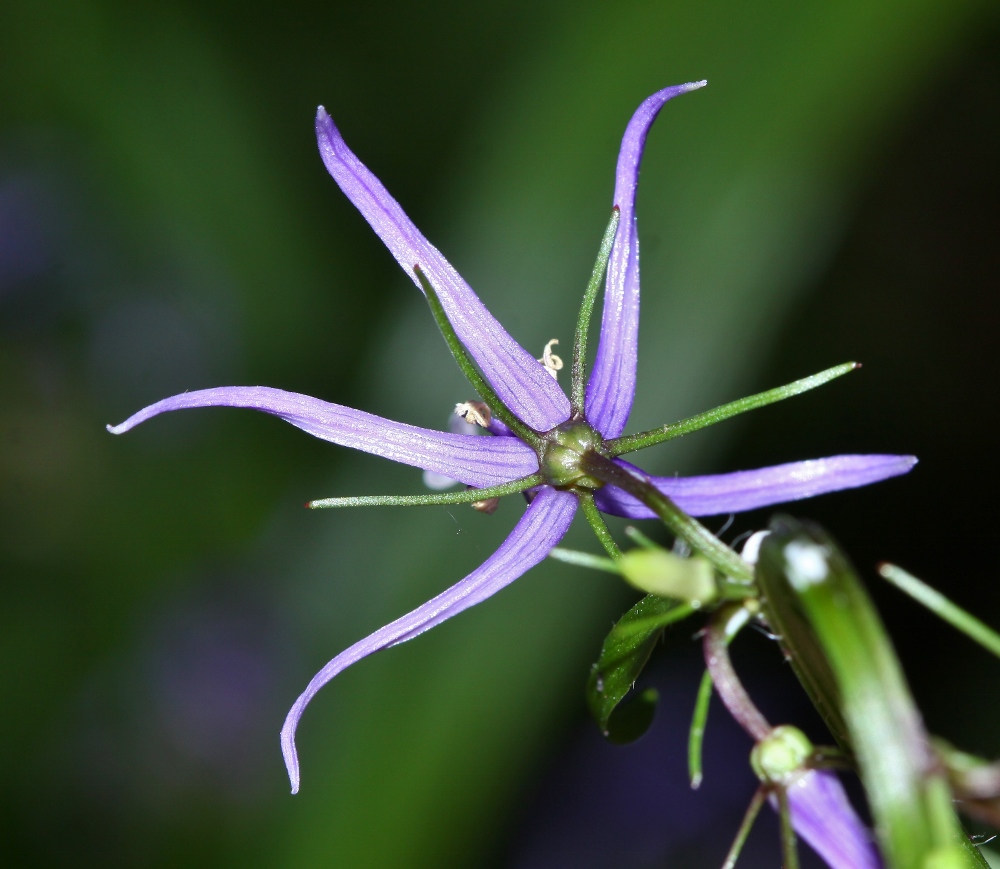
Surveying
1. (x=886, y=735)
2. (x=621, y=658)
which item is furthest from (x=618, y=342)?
(x=886, y=735)

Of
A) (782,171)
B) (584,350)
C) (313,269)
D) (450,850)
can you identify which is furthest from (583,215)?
(584,350)

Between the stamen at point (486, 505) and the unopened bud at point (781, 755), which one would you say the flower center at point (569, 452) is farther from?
the unopened bud at point (781, 755)

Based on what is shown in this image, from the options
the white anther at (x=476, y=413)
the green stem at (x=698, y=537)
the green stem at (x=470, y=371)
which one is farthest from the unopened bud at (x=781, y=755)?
the white anther at (x=476, y=413)

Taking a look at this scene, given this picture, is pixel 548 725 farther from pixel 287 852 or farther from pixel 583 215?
pixel 583 215

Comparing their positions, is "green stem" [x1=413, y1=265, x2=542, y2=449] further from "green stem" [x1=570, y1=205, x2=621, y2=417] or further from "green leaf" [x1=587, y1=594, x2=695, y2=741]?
"green leaf" [x1=587, y1=594, x2=695, y2=741]

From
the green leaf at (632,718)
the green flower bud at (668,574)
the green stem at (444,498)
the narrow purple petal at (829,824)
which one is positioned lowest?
the narrow purple petal at (829,824)

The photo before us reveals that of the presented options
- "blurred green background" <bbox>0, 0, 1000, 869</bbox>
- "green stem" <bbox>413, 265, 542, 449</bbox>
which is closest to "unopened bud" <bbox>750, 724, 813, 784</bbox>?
"green stem" <bbox>413, 265, 542, 449</bbox>
